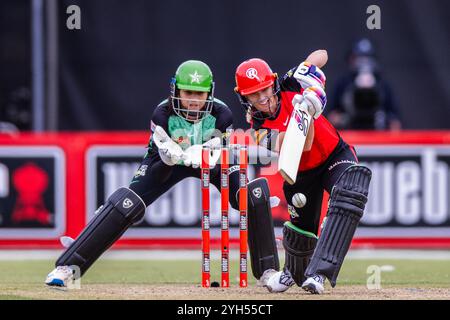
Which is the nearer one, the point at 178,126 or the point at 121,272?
the point at 178,126

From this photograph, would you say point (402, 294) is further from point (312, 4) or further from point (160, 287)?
point (312, 4)

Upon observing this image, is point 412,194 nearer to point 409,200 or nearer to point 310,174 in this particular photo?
point 409,200

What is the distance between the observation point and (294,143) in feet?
25.7

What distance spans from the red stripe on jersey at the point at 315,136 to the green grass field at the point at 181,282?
940 mm

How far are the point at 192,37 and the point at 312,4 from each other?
150cm

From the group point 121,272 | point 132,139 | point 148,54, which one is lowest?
point 121,272

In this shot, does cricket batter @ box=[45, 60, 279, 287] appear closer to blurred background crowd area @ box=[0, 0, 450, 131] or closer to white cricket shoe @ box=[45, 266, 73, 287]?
white cricket shoe @ box=[45, 266, 73, 287]

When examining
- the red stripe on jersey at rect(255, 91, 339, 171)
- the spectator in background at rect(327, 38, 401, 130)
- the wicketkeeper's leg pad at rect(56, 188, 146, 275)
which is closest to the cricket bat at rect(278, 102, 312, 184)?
the red stripe on jersey at rect(255, 91, 339, 171)

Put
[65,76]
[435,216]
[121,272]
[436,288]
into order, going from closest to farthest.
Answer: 1. [436,288]
2. [121,272]
3. [435,216]
4. [65,76]

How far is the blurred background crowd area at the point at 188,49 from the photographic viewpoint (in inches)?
548

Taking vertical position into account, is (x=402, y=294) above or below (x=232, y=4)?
below

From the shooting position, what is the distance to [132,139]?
13.1m

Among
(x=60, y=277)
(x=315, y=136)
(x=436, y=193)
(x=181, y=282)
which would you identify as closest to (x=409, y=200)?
(x=436, y=193)
